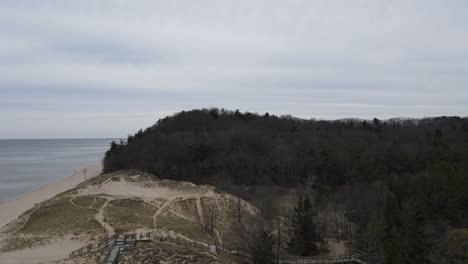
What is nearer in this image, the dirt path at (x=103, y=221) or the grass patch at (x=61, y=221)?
the dirt path at (x=103, y=221)

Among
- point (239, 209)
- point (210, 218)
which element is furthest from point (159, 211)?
point (239, 209)

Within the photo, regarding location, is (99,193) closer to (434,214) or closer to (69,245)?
(69,245)

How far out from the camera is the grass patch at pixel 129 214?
33.3m

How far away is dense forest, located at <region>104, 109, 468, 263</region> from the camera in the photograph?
30641 mm

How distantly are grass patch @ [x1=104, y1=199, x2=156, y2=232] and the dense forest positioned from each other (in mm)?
18789

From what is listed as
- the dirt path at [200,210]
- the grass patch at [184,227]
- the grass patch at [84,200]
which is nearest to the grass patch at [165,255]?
the grass patch at [184,227]

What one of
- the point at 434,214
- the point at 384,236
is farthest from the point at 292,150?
the point at 384,236

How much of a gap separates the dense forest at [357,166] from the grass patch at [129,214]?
18789 mm

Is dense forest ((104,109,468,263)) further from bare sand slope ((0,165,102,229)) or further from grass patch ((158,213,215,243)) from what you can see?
grass patch ((158,213,215,243))

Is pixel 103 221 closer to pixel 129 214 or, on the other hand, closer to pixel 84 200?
pixel 129 214

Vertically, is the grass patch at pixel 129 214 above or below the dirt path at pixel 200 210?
above

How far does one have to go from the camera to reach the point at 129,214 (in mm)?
37531

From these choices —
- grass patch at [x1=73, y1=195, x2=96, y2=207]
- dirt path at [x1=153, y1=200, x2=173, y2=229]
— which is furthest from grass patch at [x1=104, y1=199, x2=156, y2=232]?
grass patch at [x1=73, y1=195, x2=96, y2=207]

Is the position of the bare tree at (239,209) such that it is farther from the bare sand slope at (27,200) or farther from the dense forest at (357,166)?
the bare sand slope at (27,200)
